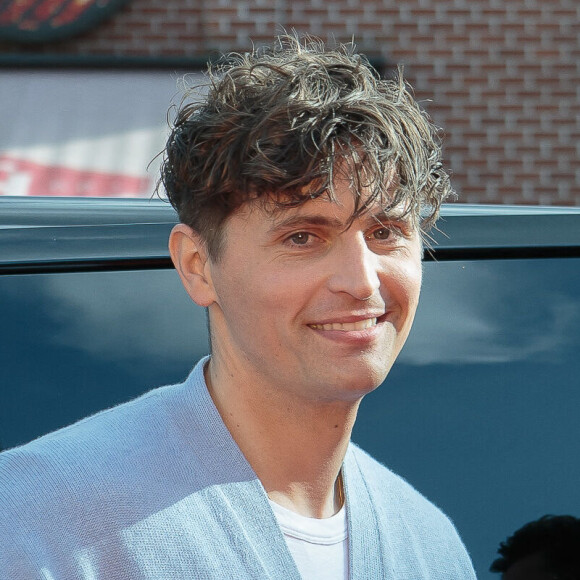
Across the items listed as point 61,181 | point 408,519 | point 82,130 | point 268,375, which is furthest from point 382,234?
point 82,130

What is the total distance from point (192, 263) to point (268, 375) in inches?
8.5

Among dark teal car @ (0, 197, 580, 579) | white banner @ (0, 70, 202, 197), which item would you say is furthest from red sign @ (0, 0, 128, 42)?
dark teal car @ (0, 197, 580, 579)

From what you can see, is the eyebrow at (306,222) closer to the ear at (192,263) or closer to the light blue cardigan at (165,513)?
the ear at (192,263)

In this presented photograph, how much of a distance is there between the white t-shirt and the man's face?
0.18 meters

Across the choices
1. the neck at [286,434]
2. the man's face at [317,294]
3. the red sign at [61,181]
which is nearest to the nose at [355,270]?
the man's face at [317,294]

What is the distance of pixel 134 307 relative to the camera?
151 cm

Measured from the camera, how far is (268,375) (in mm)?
1354

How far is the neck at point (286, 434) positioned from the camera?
138 centimetres

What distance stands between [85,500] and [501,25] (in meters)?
5.39

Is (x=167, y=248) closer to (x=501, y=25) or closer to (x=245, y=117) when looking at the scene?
(x=245, y=117)

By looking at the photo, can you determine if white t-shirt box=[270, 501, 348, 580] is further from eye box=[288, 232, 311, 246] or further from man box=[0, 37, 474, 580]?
eye box=[288, 232, 311, 246]

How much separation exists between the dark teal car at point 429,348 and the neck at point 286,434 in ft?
0.37

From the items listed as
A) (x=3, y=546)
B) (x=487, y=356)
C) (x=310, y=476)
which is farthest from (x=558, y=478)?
(x=3, y=546)

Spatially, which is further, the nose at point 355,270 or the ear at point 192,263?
the ear at point 192,263
